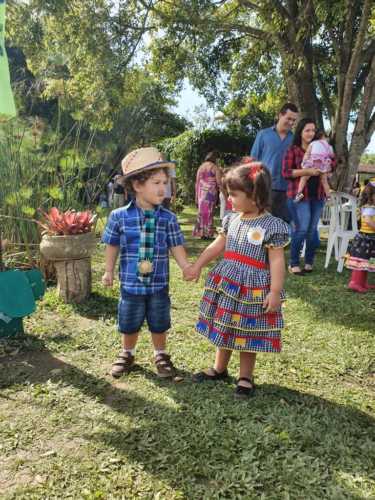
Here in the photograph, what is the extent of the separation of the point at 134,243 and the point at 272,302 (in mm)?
919

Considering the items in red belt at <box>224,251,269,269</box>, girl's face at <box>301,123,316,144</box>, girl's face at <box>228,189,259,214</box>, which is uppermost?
girl's face at <box>301,123,316,144</box>

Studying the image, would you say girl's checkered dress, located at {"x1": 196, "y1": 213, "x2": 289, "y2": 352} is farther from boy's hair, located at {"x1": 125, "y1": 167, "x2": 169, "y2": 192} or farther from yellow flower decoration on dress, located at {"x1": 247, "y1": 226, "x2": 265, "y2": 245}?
boy's hair, located at {"x1": 125, "y1": 167, "x2": 169, "y2": 192}

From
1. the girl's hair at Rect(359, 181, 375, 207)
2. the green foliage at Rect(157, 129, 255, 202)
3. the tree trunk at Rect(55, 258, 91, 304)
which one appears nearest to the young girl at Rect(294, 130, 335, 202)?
the girl's hair at Rect(359, 181, 375, 207)

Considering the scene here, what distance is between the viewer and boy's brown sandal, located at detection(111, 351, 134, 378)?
2.90m

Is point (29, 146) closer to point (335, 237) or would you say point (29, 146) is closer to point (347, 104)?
point (335, 237)

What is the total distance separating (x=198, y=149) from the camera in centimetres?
1507

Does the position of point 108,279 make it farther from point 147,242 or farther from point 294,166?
point 294,166

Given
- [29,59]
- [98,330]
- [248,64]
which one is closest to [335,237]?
[98,330]

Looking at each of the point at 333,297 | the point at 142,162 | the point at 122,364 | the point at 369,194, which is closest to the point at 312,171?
the point at 369,194

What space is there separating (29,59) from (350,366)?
10.5 meters

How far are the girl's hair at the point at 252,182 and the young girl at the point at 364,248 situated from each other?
8.84 feet

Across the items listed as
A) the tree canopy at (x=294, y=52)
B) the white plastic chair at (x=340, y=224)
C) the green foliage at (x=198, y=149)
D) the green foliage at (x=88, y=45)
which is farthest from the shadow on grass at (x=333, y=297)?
the green foliage at (x=198, y=149)

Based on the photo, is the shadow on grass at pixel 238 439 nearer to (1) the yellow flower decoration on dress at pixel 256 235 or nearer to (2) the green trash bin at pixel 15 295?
(2) the green trash bin at pixel 15 295

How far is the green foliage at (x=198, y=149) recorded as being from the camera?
15062 millimetres
